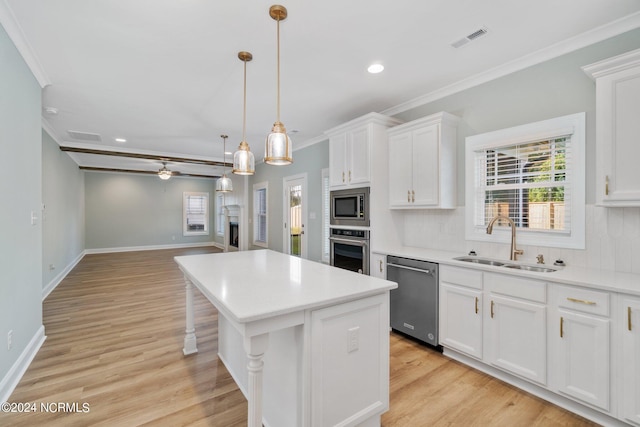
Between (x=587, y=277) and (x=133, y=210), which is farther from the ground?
(x=133, y=210)

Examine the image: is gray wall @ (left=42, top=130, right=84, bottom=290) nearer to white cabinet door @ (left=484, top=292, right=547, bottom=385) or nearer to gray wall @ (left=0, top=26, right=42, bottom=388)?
gray wall @ (left=0, top=26, right=42, bottom=388)

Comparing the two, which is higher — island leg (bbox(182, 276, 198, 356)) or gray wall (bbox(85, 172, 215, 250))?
gray wall (bbox(85, 172, 215, 250))

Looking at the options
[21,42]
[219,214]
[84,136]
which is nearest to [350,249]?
[21,42]

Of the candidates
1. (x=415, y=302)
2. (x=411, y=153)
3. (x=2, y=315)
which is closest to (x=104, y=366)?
(x=2, y=315)

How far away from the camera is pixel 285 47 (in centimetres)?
236

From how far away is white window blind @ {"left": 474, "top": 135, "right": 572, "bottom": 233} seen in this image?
7.82ft

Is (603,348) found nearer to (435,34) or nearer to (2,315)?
(435,34)

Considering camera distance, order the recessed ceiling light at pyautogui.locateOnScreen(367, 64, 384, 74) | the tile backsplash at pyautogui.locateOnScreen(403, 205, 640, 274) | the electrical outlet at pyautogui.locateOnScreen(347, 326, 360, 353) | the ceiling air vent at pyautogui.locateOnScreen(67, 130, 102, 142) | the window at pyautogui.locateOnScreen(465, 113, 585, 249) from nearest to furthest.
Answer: the electrical outlet at pyautogui.locateOnScreen(347, 326, 360, 353)
the tile backsplash at pyautogui.locateOnScreen(403, 205, 640, 274)
the window at pyautogui.locateOnScreen(465, 113, 585, 249)
the recessed ceiling light at pyautogui.locateOnScreen(367, 64, 384, 74)
the ceiling air vent at pyautogui.locateOnScreen(67, 130, 102, 142)

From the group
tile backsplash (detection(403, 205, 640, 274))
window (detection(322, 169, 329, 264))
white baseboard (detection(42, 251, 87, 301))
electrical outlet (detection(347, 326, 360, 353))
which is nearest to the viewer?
electrical outlet (detection(347, 326, 360, 353))

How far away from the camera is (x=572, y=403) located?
1.94 m

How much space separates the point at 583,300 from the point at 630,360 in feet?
1.20

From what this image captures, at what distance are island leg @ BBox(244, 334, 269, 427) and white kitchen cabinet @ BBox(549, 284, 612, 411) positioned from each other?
1.98 meters

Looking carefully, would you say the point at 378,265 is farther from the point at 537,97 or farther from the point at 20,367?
the point at 20,367

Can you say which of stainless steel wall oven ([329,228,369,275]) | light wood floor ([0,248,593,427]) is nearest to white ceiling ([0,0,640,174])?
stainless steel wall oven ([329,228,369,275])
